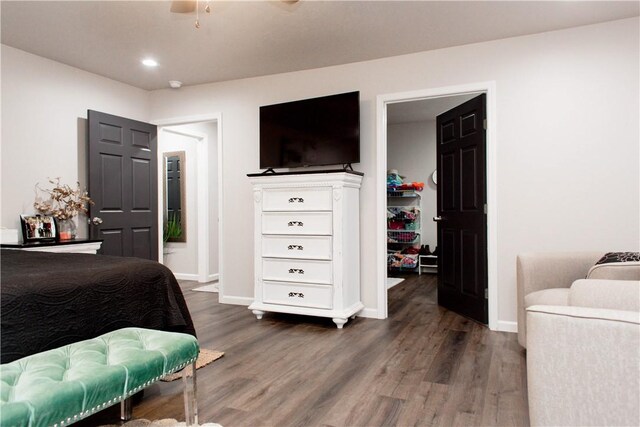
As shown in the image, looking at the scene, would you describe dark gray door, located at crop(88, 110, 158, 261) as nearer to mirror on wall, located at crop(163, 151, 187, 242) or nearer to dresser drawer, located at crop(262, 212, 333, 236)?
mirror on wall, located at crop(163, 151, 187, 242)

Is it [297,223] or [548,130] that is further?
[297,223]

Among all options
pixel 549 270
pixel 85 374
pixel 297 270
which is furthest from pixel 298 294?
pixel 85 374

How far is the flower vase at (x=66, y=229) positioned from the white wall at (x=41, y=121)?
22cm

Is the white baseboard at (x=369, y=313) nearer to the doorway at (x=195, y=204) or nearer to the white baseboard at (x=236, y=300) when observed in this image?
the white baseboard at (x=236, y=300)

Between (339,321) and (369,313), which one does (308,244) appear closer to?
(339,321)

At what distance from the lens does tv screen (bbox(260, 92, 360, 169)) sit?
3.80 metres

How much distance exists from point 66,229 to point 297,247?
89.6 inches

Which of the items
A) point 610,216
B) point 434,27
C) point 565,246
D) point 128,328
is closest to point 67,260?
point 128,328

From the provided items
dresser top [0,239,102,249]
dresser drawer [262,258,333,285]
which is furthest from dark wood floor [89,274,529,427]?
dresser top [0,239,102,249]

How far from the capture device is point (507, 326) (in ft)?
11.2

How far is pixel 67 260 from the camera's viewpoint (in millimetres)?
2152

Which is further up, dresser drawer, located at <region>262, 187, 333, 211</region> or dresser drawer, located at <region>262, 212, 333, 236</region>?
dresser drawer, located at <region>262, 187, 333, 211</region>

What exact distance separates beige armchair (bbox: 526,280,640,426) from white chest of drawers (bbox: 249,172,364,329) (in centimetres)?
228

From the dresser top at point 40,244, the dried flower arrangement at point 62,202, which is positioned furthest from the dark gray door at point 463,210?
the dried flower arrangement at point 62,202
